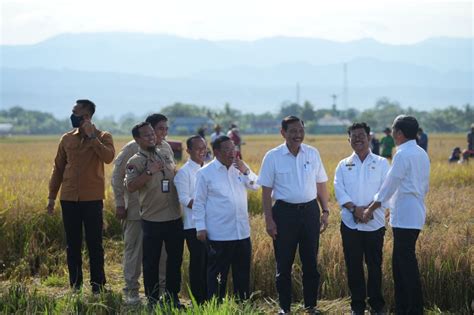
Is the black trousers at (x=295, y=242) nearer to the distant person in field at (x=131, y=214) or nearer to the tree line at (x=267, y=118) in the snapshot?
the distant person in field at (x=131, y=214)

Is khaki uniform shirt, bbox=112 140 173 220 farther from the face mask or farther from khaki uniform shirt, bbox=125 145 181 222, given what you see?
the face mask

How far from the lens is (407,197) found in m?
6.34

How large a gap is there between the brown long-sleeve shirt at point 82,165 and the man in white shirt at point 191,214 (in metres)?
0.99

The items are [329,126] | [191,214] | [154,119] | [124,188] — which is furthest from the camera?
[329,126]

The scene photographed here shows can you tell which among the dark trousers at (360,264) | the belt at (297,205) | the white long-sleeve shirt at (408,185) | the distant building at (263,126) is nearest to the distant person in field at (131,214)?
the belt at (297,205)

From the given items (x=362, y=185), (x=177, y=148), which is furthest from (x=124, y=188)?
(x=177, y=148)

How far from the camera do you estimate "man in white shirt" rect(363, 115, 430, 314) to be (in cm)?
628

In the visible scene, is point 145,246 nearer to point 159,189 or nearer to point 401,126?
point 159,189

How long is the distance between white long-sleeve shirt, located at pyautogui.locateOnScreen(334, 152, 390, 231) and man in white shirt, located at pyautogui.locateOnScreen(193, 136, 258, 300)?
38.6 inches

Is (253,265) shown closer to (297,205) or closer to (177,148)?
(297,205)

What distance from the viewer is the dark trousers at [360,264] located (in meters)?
6.57

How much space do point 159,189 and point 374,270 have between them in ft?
7.56

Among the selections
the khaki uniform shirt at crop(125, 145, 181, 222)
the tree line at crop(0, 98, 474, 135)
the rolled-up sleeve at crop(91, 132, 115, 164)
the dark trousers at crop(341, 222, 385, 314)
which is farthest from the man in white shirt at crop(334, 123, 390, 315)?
the tree line at crop(0, 98, 474, 135)

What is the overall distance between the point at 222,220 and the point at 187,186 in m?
0.65
